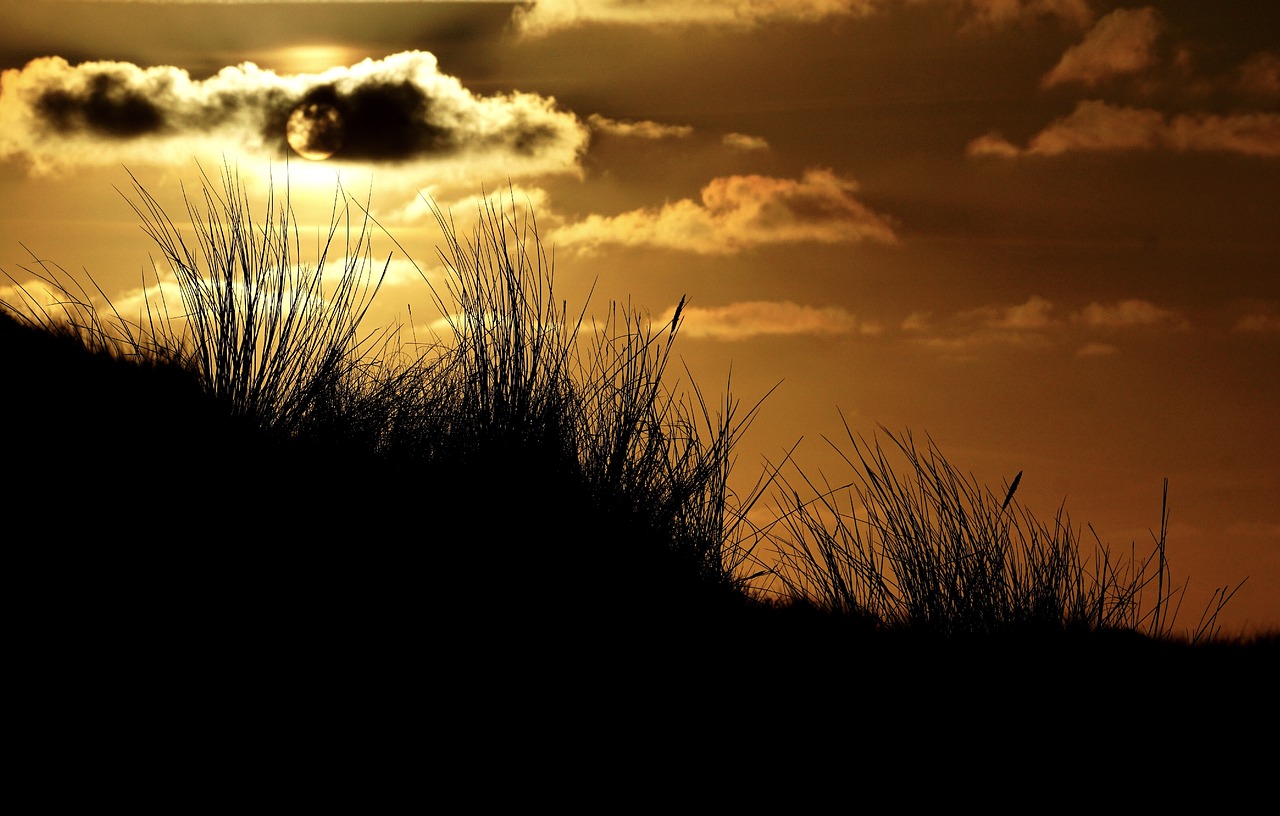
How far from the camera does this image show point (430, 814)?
7.52 feet

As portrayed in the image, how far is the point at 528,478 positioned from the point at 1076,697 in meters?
2.11

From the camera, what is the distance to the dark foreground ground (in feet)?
8.65

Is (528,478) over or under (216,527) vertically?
over

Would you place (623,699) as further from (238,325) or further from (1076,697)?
(238,325)

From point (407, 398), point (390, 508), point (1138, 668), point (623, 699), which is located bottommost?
point (623, 699)

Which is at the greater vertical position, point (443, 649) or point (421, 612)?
point (421, 612)

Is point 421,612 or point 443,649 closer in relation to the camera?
point 443,649

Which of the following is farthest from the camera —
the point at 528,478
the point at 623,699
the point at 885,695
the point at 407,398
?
the point at 407,398

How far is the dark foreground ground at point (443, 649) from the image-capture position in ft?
8.65

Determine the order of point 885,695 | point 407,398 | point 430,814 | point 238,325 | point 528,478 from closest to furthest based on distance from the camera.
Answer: point 430,814 → point 885,695 → point 528,478 → point 238,325 → point 407,398

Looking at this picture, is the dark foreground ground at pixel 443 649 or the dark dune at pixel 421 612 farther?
the dark dune at pixel 421 612

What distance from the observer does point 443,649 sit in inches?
121

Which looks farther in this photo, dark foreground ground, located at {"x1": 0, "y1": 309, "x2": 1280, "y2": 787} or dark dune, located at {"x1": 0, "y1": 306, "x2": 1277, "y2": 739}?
dark dune, located at {"x1": 0, "y1": 306, "x2": 1277, "y2": 739}

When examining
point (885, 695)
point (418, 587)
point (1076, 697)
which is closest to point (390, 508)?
point (418, 587)
